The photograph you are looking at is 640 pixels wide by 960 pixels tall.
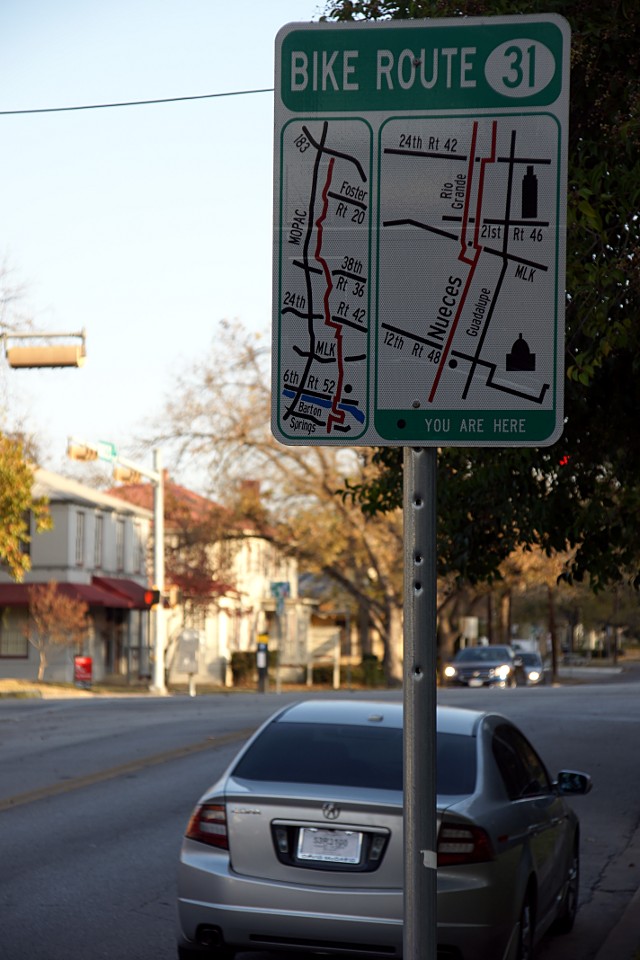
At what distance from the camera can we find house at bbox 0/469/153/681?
49.0 meters

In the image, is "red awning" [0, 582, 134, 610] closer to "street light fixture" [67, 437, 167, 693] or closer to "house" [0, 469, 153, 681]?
"house" [0, 469, 153, 681]

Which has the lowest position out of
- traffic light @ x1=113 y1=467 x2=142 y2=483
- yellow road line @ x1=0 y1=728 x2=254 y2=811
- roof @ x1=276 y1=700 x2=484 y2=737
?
yellow road line @ x1=0 y1=728 x2=254 y2=811

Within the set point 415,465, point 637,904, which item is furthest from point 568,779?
point 415,465

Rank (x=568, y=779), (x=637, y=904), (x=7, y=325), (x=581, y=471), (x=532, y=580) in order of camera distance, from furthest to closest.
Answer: (x=532, y=580)
(x=7, y=325)
(x=581, y=471)
(x=637, y=904)
(x=568, y=779)

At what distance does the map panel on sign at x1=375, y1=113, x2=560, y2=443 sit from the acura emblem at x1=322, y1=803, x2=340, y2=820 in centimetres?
427

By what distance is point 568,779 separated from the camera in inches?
350

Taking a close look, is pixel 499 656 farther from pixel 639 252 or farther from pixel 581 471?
pixel 639 252

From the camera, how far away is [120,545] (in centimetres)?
5525

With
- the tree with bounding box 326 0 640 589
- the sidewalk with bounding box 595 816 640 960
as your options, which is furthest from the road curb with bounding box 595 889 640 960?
the tree with bounding box 326 0 640 589

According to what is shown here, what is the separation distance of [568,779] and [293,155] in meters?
6.46

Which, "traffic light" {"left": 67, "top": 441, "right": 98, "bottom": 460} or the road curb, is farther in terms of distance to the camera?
"traffic light" {"left": 67, "top": 441, "right": 98, "bottom": 460}

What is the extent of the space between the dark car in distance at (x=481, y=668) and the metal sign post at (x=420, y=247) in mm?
41479

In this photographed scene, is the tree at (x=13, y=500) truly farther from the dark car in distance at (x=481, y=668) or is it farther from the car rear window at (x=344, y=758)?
the car rear window at (x=344, y=758)

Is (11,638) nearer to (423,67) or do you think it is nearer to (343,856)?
(343,856)
